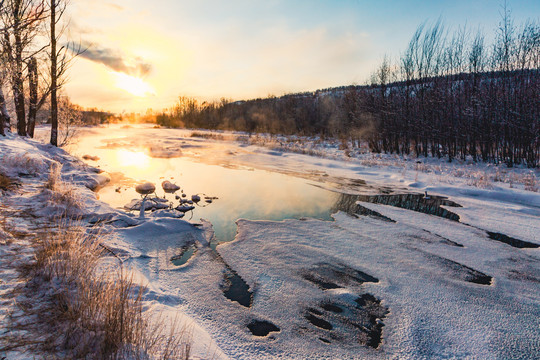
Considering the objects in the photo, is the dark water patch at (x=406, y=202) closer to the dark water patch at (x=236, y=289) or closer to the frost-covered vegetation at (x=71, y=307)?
the dark water patch at (x=236, y=289)

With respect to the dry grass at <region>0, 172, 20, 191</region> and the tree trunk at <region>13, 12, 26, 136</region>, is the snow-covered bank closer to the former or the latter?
the dry grass at <region>0, 172, 20, 191</region>

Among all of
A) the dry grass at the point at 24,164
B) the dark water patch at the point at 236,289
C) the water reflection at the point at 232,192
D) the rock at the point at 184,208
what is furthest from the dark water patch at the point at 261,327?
the dry grass at the point at 24,164

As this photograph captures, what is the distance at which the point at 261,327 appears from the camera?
9.27ft

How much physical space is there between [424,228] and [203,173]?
349 inches

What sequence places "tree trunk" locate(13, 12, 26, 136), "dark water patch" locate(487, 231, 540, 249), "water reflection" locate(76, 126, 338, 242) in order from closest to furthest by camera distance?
1. "dark water patch" locate(487, 231, 540, 249)
2. "water reflection" locate(76, 126, 338, 242)
3. "tree trunk" locate(13, 12, 26, 136)

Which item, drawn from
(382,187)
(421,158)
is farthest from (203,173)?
(421,158)

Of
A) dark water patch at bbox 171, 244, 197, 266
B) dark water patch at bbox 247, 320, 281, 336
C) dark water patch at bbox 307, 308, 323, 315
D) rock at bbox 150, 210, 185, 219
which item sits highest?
rock at bbox 150, 210, 185, 219

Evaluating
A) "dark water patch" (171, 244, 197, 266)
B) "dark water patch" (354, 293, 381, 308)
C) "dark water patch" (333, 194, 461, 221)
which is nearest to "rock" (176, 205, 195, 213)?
"dark water patch" (171, 244, 197, 266)

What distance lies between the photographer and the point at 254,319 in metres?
2.94

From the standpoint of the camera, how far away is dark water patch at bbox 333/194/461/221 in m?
6.91

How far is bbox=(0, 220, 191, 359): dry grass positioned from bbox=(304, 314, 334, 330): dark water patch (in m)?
1.36

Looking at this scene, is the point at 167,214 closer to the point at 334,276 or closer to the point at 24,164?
the point at 334,276

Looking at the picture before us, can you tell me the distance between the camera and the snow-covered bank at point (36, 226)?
2092mm

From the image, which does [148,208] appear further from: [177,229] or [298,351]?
[298,351]
